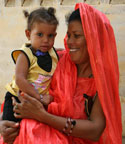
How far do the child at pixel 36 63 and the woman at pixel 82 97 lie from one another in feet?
0.24

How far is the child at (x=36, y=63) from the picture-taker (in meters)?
1.82

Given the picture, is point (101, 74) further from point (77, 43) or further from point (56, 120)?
point (56, 120)

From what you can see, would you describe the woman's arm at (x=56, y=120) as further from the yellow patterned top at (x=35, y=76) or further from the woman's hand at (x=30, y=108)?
the yellow patterned top at (x=35, y=76)

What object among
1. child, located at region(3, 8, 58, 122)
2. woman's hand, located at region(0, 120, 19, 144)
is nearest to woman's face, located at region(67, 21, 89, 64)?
child, located at region(3, 8, 58, 122)

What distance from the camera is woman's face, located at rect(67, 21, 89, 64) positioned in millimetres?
1865

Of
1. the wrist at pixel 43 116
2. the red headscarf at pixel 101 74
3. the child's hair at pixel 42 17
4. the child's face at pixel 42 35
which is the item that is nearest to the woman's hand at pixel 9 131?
the wrist at pixel 43 116

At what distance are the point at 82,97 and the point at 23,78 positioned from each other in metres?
0.49

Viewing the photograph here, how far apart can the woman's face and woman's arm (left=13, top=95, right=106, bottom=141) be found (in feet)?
1.53

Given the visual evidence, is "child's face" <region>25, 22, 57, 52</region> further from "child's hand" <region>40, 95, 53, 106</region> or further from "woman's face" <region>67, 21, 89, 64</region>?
"child's hand" <region>40, 95, 53, 106</region>

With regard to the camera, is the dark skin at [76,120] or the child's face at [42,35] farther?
the child's face at [42,35]

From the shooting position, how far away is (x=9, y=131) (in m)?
1.80

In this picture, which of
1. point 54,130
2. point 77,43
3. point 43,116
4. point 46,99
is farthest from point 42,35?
point 54,130

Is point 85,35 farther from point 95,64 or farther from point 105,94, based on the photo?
point 105,94

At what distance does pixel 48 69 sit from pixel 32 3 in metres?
1.86
